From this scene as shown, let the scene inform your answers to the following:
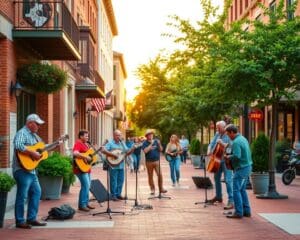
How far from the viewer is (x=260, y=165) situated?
18.3 metres

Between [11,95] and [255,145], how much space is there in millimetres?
7192

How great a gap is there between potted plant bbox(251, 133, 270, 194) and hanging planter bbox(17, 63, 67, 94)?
572 centimetres

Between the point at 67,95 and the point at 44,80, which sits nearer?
the point at 44,80

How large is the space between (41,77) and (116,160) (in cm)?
271

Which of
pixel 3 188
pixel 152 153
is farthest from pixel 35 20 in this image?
pixel 3 188

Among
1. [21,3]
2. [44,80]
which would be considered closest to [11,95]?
[44,80]

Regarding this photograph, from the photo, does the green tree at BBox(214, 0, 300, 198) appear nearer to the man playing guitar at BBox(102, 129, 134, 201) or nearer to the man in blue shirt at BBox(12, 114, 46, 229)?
the man playing guitar at BBox(102, 129, 134, 201)

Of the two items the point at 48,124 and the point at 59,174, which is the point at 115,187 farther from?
the point at 48,124

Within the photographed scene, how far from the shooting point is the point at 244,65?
16.6 m

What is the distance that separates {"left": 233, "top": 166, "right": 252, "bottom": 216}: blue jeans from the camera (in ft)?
41.6

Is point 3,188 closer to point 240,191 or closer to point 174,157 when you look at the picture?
point 240,191

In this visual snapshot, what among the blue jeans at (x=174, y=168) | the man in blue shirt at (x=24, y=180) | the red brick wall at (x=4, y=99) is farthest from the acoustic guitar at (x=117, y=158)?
the blue jeans at (x=174, y=168)

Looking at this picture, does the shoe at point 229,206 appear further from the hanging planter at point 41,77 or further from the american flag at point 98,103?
the american flag at point 98,103

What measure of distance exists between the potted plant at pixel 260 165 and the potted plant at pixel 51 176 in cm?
521
